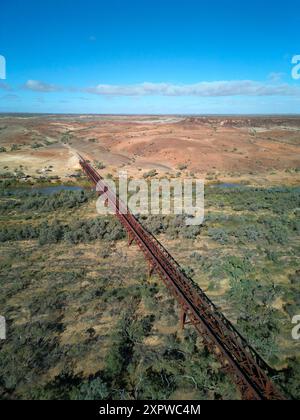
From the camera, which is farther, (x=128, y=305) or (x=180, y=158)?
(x=180, y=158)

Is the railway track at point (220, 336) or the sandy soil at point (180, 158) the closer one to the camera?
the railway track at point (220, 336)

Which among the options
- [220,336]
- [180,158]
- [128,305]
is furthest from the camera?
[180,158]

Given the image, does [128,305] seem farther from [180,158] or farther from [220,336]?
[180,158]

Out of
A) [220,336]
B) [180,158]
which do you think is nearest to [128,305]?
[220,336]

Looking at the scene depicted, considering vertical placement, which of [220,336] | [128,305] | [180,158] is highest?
[180,158]

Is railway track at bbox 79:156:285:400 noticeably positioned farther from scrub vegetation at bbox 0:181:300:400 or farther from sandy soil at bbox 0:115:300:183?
sandy soil at bbox 0:115:300:183

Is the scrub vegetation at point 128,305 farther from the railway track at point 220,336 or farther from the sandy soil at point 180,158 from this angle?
the sandy soil at point 180,158

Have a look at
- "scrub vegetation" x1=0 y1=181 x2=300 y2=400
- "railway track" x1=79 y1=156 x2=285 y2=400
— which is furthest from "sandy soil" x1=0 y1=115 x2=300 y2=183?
"railway track" x1=79 y1=156 x2=285 y2=400

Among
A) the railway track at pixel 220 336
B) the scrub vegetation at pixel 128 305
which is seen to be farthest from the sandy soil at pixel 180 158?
the railway track at pixel 220 336

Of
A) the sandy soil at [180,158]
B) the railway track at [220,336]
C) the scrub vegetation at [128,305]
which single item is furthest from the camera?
the sandy soil at [180,158]

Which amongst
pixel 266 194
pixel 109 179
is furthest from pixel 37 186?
pixel 266 194

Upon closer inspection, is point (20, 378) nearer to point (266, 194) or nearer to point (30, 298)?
point (30, 298)
